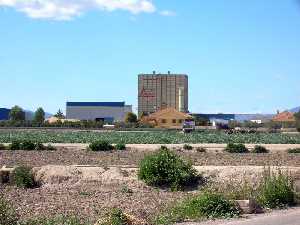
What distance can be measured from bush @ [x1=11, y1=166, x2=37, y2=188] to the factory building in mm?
166340

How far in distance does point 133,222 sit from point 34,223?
1.97 meters

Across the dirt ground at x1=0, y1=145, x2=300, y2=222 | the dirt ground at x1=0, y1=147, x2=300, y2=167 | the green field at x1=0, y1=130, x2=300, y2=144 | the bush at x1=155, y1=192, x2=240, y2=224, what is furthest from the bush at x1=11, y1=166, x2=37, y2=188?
the green field at x1=0, y1=130, x2=300, y2=144

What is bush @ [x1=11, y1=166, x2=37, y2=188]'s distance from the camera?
2352 cm

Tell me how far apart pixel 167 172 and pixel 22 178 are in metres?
5.33

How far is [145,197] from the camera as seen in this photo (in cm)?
1994

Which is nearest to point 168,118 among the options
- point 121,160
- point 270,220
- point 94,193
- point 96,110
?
point 96,110

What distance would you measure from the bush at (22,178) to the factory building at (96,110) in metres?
166

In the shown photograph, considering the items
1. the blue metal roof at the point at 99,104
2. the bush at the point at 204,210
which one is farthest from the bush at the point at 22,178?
the blue metal roof at the point at 99,104

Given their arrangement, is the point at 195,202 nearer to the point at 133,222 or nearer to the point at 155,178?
the point at 133,222

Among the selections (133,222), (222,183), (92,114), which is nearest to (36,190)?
(222,183)

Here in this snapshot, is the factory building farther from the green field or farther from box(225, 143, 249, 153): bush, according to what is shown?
box(225, 143, 249, 153): bush

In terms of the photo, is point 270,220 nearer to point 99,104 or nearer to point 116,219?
point 116,219

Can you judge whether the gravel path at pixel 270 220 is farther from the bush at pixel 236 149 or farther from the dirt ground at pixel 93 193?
the bush at pixel 236 149

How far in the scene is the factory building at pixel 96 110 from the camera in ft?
634
